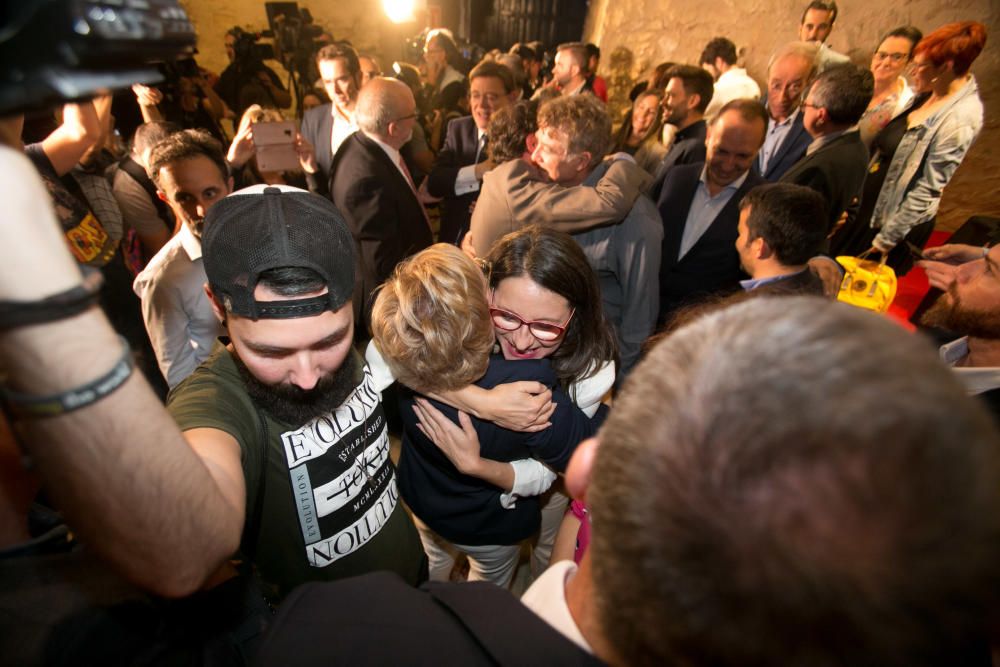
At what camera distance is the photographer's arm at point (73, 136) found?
214cm

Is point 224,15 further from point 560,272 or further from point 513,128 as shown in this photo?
point 560,272

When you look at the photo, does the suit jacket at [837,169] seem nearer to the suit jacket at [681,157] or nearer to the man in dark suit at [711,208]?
the man in dark suit at [711,208]

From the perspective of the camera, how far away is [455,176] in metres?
3.92

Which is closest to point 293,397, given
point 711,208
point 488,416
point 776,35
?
point 488,416

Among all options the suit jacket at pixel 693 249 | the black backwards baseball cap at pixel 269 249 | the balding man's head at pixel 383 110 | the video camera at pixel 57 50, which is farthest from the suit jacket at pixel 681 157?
the video camera at pixel 57 50

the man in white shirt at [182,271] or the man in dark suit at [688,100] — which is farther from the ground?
the man in dark suit at [688,100]

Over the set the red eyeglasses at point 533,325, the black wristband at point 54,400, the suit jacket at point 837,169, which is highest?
the black wristband at point 54,400

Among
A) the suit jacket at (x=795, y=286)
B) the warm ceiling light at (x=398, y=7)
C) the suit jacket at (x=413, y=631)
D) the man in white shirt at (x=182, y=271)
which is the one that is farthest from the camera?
the warm ceiling light at (x=398, y=7)

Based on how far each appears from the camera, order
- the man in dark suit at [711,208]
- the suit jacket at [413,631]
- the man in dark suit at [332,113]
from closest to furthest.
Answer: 1. the suit jacket at [413,631]
2. the man in dark suit at [711,208]
3. the man in dark suit at [332,113]

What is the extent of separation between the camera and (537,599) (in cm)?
81

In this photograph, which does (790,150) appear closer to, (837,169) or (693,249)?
(837,169)

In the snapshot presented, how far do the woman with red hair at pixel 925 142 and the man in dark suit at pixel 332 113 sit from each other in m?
4.86

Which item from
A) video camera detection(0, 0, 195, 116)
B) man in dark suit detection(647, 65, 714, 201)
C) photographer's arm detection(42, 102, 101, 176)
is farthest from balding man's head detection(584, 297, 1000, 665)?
man in dark suit detection(647, 65, 714, 201)

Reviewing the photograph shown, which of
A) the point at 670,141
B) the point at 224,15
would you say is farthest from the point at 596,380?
the point at 224,15
